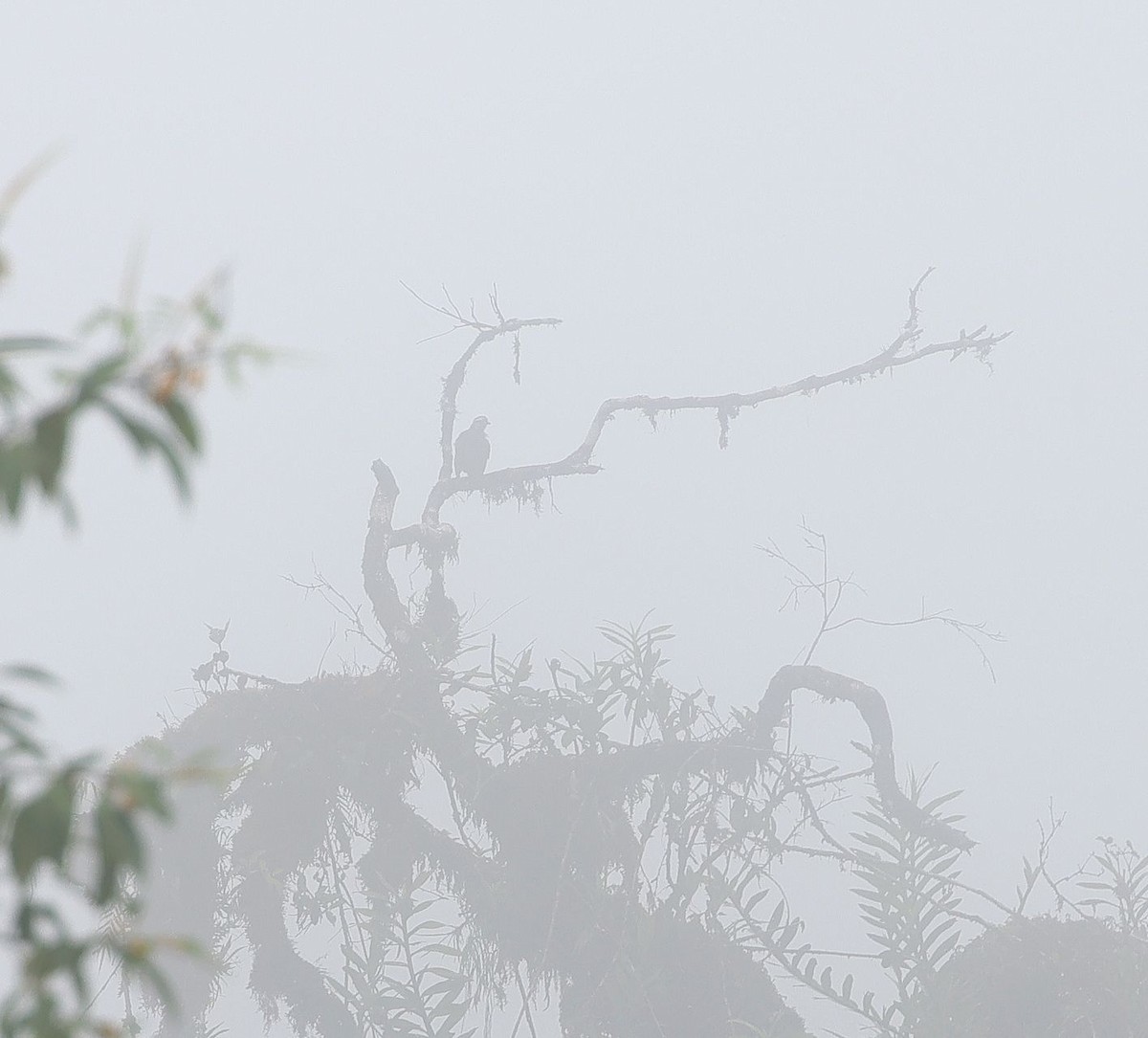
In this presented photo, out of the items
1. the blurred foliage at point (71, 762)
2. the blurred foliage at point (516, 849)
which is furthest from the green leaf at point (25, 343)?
the blurred foliage at point (516, 849)

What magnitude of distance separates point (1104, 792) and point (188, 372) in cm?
5005

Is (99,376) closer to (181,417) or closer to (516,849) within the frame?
(181,417)

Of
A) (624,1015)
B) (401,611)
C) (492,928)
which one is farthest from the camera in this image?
(401,611)

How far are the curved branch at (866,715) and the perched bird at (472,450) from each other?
2886 mm

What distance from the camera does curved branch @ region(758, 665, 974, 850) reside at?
26.7ft

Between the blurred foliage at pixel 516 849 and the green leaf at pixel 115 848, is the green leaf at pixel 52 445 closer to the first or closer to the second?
the green leaf at pixel 115 848

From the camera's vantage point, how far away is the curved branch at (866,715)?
320 inches

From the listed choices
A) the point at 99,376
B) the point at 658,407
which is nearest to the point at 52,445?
the point at 99,376

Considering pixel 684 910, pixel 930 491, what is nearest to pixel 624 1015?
pixel 684 910

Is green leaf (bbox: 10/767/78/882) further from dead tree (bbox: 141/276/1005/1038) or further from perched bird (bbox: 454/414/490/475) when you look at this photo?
perched bird (bbox: 454/414/490/475)

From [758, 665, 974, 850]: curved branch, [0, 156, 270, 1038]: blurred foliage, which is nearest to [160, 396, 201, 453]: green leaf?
[0, 156, 270, 1038]: blurred foliage

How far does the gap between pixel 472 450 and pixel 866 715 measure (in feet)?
11.7

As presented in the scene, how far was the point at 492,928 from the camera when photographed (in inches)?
319

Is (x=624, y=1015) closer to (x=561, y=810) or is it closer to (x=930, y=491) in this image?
(x=561, y=810)
